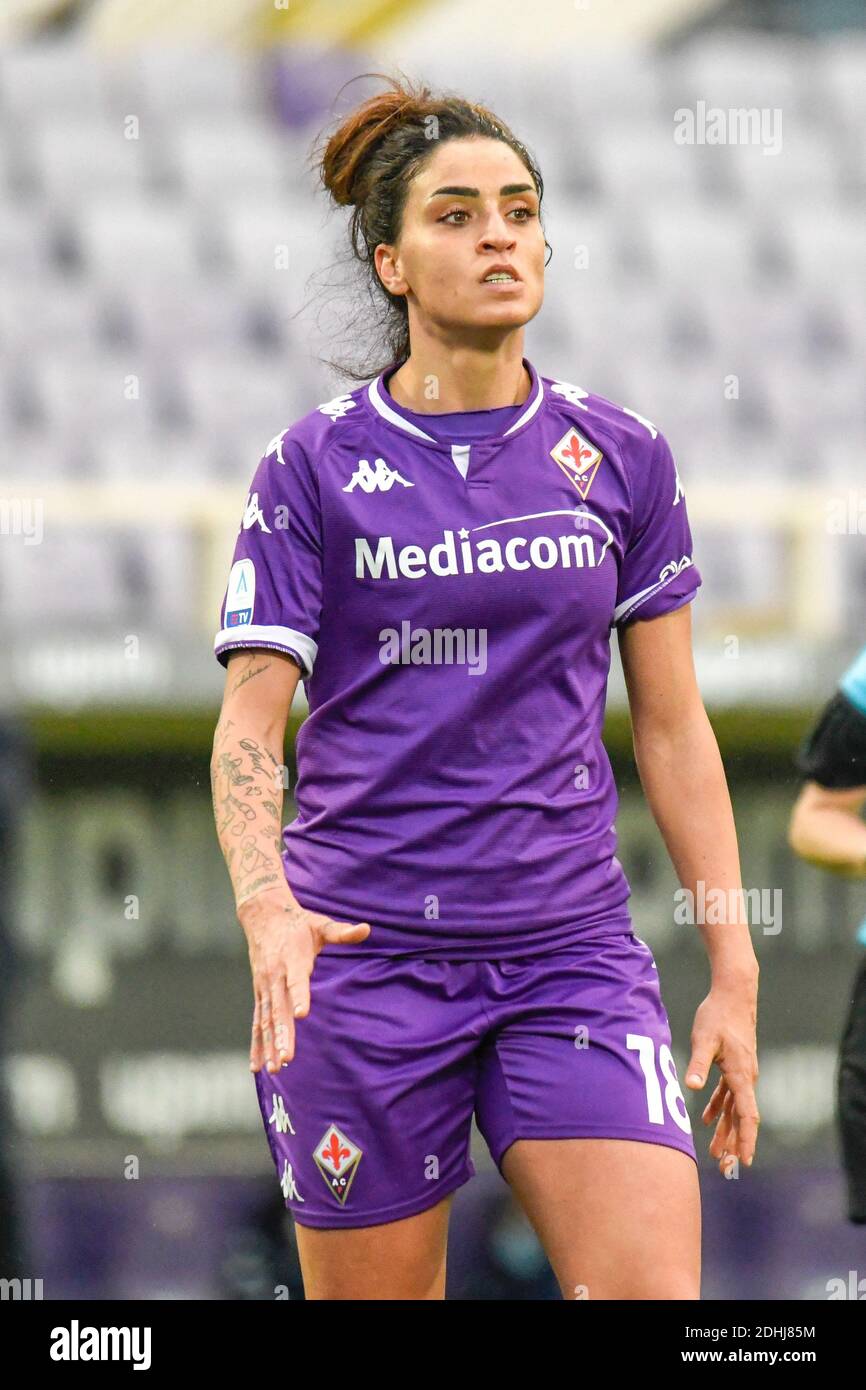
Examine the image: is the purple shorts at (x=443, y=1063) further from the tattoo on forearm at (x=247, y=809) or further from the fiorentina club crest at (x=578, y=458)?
the fiorentina club crest at (x=578, y=458)

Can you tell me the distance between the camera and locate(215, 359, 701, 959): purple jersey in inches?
104

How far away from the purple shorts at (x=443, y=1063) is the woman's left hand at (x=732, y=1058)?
7cm

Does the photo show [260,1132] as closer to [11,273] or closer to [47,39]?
[11,273]

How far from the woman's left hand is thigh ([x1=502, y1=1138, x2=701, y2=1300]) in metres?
0.13

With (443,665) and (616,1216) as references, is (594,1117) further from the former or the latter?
(443,665)

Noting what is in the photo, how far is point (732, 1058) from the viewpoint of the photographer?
2.72m

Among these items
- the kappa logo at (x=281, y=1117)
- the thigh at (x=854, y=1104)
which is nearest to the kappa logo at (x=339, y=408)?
the kappa logo at (x=281, y=1117)

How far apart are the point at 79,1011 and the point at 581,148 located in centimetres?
626

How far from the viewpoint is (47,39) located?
387 inches

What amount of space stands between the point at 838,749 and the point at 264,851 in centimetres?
129

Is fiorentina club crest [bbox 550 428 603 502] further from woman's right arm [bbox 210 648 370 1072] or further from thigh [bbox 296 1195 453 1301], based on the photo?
thigh [bbox 296 1195 453 1301]

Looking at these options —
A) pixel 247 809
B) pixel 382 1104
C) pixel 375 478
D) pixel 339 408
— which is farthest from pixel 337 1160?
pixel 339 408

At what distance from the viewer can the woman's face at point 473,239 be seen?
106 inches
